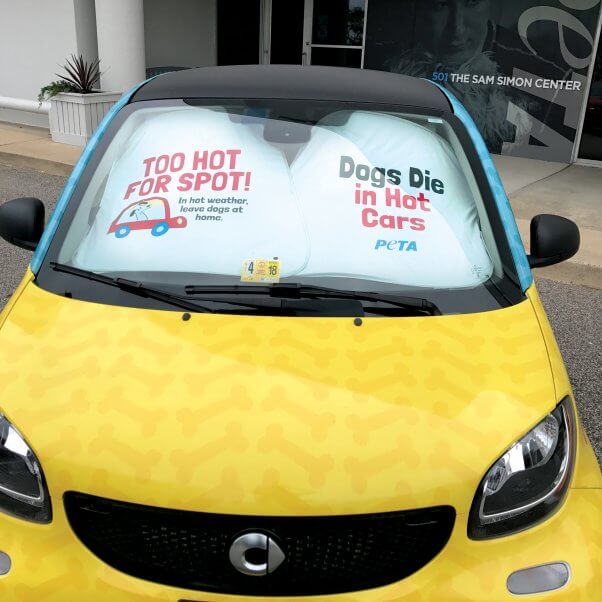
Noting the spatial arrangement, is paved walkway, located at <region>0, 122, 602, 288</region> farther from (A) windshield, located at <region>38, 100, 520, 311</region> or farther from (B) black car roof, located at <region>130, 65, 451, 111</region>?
(A) windshield, located at <region>38, 100, 520, 311</region>

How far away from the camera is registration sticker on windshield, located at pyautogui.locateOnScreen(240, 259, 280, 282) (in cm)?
207

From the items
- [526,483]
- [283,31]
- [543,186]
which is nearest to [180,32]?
[283,31]

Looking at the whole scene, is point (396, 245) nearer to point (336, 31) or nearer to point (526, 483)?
point (526, 483)

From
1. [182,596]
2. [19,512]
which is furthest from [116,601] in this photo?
[19,512]

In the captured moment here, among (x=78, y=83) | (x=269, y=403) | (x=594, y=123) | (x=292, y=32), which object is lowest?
(x=594, y=123)

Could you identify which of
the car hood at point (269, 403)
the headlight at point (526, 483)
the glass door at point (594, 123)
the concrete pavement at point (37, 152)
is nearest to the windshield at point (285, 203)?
the car hood at point (269, 403)

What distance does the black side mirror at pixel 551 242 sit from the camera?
2.43 m

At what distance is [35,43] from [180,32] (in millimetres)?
2776

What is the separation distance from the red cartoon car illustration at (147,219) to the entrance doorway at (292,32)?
10278 millimetres

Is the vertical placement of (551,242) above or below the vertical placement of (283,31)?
below

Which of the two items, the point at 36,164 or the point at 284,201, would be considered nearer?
the point at 284,201

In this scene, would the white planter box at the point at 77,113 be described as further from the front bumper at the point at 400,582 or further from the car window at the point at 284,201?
the front bumper at the point at 400,582

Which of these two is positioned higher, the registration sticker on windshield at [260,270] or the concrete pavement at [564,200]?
the registration sticker on windshield at [260,270]

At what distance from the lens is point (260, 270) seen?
2.10 meters
